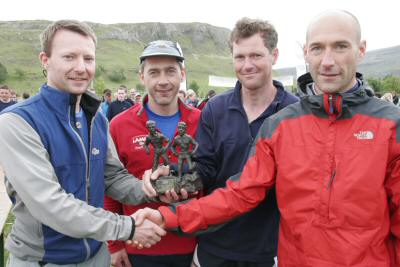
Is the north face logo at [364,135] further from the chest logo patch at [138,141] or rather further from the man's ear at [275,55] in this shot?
the chest logo patch at [138,141]

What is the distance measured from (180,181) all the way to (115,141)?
91 centimetres

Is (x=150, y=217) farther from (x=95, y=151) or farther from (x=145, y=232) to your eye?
(x=95, y=151)

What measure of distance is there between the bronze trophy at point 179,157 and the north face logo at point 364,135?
1.33m

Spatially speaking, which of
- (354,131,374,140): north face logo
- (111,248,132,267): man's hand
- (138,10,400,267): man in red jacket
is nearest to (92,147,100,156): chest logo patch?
(111,248,132,267): man's hand

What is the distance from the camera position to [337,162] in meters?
2.56

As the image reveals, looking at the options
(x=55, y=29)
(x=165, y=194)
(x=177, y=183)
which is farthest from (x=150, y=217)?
(x=55, y=29)

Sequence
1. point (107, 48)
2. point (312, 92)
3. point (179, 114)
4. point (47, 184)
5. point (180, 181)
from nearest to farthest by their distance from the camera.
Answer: point (47, 184) → point (312, 92) → point (180, 181) → point (179, 114) → point (107, 48)

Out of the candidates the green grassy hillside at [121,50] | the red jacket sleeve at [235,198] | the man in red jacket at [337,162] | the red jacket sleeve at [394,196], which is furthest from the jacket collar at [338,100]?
the green grassy hillside at [121,50]

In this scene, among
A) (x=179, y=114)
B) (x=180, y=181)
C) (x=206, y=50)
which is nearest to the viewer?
(x=180, y=181)

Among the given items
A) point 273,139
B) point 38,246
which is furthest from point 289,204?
point 38,246

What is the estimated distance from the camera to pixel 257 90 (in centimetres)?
342

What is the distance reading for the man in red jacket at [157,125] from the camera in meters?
3.68

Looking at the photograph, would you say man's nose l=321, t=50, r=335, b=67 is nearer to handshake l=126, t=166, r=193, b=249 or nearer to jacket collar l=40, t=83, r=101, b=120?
handshake l=126, t=166, r=193, b=249

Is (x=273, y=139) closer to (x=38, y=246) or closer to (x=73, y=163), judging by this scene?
(x=73, y=163)
